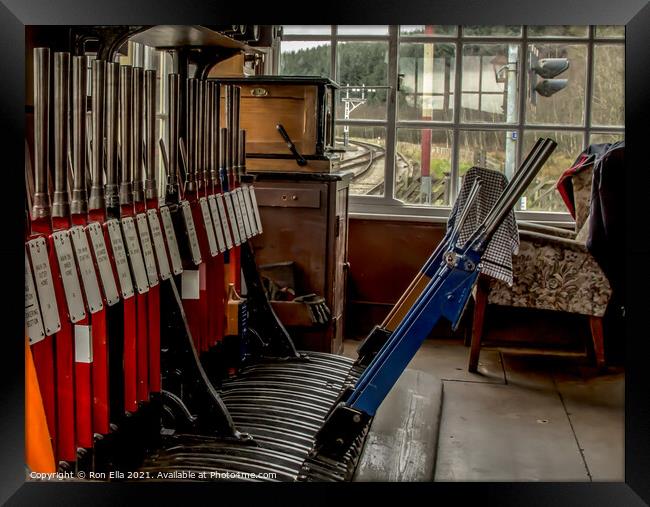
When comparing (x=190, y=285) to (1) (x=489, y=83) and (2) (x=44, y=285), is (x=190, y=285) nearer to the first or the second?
(2) (x=44, y=285)

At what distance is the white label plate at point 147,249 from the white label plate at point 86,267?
0.29 m

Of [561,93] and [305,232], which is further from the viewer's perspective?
[561,93]

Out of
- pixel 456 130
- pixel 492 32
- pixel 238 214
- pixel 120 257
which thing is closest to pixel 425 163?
pixel 456 130

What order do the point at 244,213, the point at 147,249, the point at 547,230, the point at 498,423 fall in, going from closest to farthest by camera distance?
1. the point at 147,249
2. the point at 244,213
3. the point at 498,423
4. the point at 547,230

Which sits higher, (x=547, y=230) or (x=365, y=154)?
(x=365, y=154)

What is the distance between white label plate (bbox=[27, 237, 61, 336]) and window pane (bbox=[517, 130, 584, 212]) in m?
3.64

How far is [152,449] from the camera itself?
2.49 m

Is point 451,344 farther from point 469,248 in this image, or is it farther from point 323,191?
point 469,248

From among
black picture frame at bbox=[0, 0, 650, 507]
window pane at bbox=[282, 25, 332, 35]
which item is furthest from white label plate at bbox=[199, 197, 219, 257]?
window pane at bbox=[282, 25, 332, 35]

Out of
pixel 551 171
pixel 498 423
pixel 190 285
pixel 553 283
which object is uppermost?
pixel 551 171

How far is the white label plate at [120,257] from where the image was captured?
2.10m
